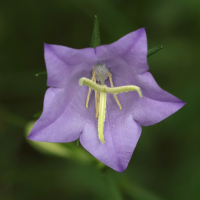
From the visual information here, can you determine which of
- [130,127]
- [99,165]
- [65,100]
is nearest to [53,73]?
[65,100]

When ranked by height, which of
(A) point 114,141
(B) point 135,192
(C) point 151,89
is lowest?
(B) point 135,192

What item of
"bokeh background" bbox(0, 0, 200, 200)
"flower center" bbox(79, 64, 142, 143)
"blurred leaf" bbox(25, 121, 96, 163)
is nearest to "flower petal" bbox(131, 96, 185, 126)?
"flower center" bbox(79, 64, 142, 143)

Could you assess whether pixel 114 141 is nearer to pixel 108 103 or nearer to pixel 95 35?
pixel 108 103

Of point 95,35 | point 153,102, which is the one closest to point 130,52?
point 95,35

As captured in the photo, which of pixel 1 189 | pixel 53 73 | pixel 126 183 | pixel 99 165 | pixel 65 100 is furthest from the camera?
pixel 1 189

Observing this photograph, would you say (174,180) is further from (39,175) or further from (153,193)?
(39,175)

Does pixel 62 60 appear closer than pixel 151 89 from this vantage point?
Yes

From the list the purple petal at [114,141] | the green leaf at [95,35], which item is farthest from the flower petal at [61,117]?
the green leaf at [95,35]

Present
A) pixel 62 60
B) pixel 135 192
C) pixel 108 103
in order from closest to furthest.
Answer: pixel 62 60 → pixel 108 103 → pixel 135 192
